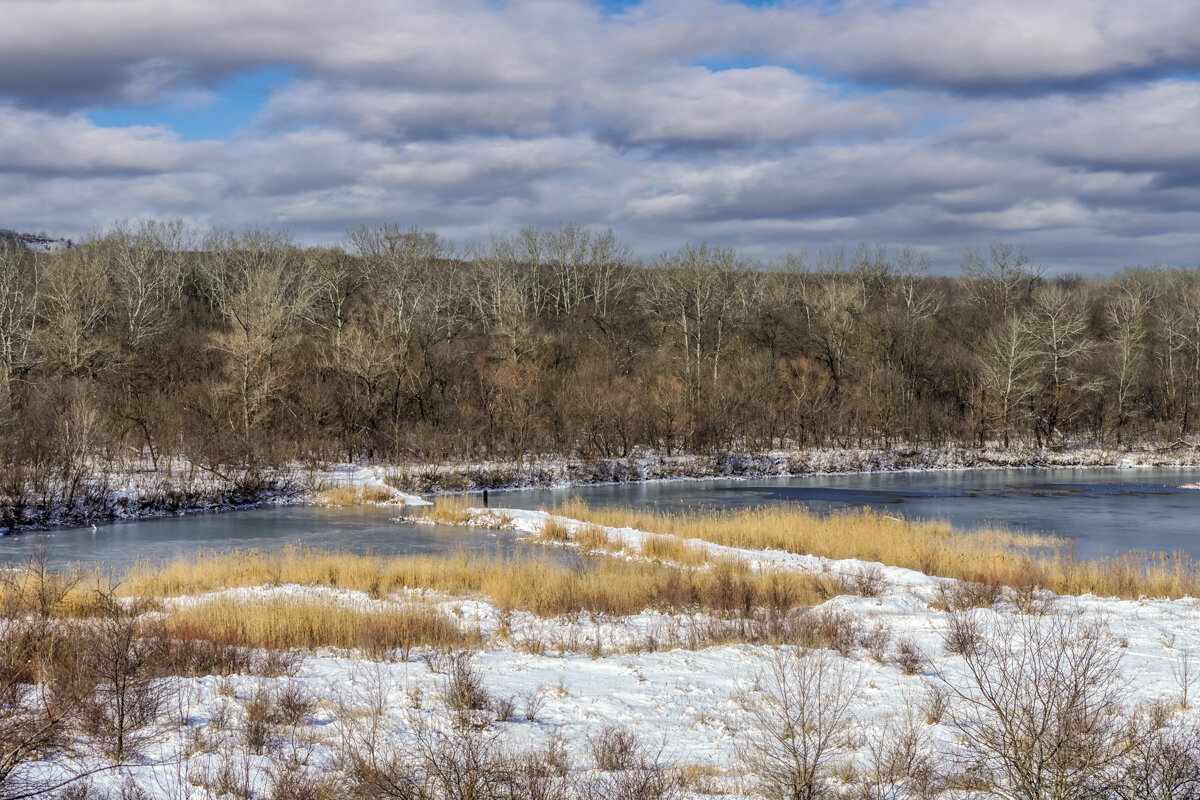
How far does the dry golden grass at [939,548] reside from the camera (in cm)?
1784

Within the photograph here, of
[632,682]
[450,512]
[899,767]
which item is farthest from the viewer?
[450,512]

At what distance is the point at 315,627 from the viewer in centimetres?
1280

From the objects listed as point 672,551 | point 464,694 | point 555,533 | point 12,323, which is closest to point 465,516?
point 555,533

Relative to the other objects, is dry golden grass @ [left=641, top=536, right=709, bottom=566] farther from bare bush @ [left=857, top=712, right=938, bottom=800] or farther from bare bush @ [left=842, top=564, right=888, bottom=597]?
bare bush @ [left=857, top=712, right=938, bottom=800]

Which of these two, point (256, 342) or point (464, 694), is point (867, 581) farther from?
point (256, 342)

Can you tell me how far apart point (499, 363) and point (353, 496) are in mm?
23608

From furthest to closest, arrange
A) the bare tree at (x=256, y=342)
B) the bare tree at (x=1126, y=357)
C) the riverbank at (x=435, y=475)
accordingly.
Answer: the bare tree at (x=1126, y=357)
the bare tree at (x=256, y=342)
the riverbank at (x=435, y=475)

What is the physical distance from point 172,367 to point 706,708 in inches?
2196

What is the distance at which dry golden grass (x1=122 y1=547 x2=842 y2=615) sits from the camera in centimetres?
1577

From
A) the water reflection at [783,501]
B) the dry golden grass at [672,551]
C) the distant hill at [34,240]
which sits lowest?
the water reflection at [783,501]

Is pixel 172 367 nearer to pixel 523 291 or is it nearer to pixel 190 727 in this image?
pixel 523 291

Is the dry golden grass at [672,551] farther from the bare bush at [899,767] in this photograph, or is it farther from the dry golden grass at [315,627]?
the bare bush at [899,767]

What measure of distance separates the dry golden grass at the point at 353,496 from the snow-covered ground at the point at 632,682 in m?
22.1

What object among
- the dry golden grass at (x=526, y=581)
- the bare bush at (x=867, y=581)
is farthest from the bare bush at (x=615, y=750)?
the bare bush at (x=867, y=581)
